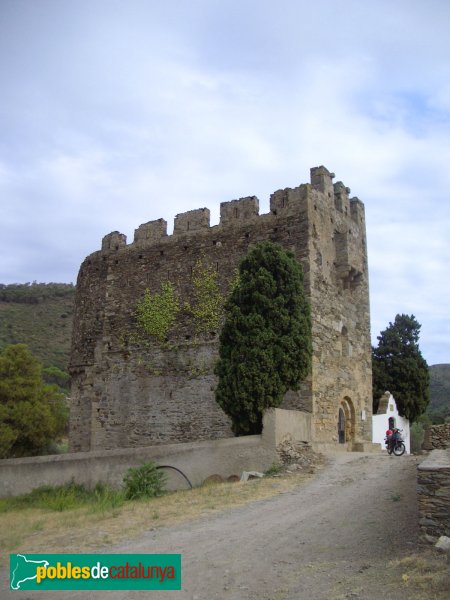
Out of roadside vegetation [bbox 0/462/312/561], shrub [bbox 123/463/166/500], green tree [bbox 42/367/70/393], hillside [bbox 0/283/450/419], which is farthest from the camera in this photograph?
hillside [bbox 0/283/450/419]

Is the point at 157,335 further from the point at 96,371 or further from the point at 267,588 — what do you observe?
the point at 267,588

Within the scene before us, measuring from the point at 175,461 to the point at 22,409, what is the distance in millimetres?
10494

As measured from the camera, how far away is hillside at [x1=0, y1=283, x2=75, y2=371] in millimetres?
48312

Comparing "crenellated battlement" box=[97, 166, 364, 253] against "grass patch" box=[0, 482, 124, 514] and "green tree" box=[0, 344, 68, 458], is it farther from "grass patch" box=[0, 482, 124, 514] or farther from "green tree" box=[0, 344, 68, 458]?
"grass patch" box=[0, 482, 124, 514]

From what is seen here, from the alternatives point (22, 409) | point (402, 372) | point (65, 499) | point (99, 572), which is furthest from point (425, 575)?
point (402, 372)

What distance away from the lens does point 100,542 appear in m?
9.41

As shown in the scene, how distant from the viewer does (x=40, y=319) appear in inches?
2135

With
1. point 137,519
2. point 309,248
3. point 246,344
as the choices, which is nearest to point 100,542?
point 137,519

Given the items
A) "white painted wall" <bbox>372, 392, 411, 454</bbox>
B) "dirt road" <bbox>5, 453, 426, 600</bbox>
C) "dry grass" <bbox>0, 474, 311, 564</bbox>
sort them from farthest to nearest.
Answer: "white painted wall" <bbox>372, 392, 411, 454</bbox> < "dry grass" <bbox>0, 474, 311, 564</bbox> < "dirt road" <bbox>5, 453, 426, 600</bbox>

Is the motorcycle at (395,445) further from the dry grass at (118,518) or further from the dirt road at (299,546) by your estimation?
the dirt road at (299,546)

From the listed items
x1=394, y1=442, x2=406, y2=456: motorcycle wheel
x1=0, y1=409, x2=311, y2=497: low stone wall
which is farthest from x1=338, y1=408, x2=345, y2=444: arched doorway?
x1=0, y1=409, x2=311, y2=497: low stone wall

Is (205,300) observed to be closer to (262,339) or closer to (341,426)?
(262,339)

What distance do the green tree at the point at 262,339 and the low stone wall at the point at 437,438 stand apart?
16.7 feet

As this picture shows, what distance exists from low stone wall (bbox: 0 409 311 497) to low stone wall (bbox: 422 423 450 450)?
4.50 metres
